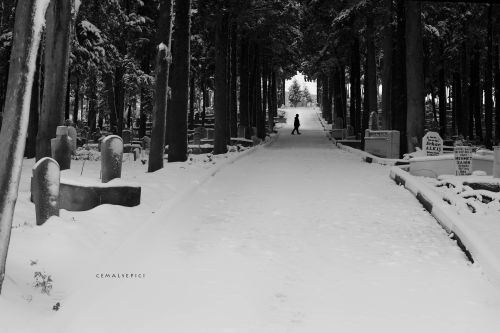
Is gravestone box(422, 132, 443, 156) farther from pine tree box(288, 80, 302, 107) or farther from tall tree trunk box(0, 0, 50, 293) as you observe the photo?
pine tree box(288, 80, 302, 107)

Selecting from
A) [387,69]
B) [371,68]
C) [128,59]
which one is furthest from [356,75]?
[128,59]

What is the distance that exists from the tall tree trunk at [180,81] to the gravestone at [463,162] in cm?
799

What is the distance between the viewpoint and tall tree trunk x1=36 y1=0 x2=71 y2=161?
11094mm

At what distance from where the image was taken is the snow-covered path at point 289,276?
428 centimetres

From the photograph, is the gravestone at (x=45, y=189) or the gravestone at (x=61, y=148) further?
the gravestone at (x=61, y=148)

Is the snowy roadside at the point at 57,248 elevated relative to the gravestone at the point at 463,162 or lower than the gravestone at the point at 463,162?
lower

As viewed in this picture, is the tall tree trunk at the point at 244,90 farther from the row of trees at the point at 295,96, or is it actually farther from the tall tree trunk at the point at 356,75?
the row of trees at the point at 295,96

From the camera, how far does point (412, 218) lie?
8.36m

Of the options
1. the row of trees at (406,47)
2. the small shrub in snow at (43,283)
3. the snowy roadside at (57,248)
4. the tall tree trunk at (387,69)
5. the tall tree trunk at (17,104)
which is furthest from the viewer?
the tall tree trunk at (387,69)

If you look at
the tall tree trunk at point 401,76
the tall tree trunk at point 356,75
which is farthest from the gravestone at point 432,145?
the tall tree trunk at point 356,75

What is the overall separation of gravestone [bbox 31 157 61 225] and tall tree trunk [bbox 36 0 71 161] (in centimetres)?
481

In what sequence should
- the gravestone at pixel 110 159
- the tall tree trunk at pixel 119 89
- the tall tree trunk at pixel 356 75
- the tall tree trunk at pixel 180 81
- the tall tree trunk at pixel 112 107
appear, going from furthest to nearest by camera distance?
the tall tree trunk at pixel 119 89 < the tall tree trunk at pixel 356 75 < the tall tree trunk at pixel 112 107 < the tall tree trunk at pixel 180 81 < the gravestone at pixel 110 159

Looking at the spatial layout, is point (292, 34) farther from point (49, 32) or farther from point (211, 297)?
point (211, 297)

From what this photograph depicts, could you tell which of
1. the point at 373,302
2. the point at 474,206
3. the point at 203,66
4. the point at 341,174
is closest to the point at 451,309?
the point at 373,302
